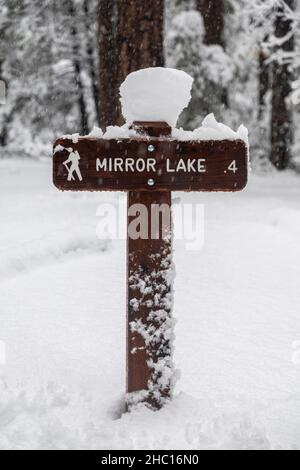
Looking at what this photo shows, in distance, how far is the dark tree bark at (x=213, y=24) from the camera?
15.8 meters

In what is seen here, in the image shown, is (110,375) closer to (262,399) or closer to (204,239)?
(262,399)

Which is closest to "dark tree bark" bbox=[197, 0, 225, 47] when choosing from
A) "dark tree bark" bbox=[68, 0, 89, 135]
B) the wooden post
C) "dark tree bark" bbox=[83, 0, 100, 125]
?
"dark tree bark" bbox=[83, 0, 100, 125]

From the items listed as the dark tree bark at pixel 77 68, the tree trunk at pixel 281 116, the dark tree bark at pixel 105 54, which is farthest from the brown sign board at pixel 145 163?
the dark tree bark at pixel 77 68

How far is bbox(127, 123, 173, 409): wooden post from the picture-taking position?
335cm

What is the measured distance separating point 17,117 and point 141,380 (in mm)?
27458

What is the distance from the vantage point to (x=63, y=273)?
6.05m

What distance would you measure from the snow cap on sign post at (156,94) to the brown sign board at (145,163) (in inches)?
7.0

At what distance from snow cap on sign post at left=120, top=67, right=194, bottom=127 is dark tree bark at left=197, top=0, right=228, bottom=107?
12.8m

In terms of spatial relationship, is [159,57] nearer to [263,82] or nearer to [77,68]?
[263,82]

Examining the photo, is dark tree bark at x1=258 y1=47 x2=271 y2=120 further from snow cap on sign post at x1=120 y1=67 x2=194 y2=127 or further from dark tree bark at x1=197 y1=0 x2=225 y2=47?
snow cap on sign post at x1=120 y1=67 x2=194 y2=127

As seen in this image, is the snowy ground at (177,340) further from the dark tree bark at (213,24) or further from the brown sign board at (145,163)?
the dark tree bark at (213,24)

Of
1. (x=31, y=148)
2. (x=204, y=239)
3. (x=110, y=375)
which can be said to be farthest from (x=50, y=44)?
(x=110, y=375)
